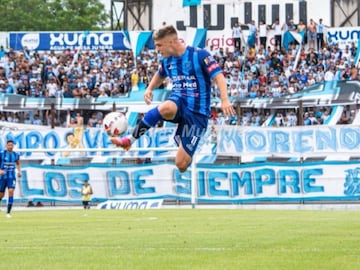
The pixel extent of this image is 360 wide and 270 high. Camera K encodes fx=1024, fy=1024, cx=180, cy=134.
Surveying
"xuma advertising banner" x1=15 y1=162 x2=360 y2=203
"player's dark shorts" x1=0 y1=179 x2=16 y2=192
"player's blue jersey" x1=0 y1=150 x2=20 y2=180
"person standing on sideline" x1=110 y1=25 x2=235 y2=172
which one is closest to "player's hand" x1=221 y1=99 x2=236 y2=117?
"person standing on sideline" x1=110 y1=25 x2=235 y2=172

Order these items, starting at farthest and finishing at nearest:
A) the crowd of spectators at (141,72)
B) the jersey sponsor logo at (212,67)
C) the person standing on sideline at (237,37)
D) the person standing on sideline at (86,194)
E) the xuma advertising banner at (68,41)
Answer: the xuma advertising banner at (68,41) < the person standing on sideline at (237,37) < the crowd of spectators at (141,72) < the person standing on sideline at (86,194) < the jersey sponsor logo at (212,67)

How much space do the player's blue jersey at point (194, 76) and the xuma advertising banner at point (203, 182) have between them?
60.0 ft

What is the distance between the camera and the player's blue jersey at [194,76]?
572 inches

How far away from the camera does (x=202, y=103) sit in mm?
14672

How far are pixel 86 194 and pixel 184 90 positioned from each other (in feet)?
64.2

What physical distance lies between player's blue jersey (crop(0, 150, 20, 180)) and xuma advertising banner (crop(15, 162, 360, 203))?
5597mm

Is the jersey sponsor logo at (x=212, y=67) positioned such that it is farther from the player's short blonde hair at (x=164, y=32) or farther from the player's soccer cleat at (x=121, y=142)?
the player's soccer cleat at (x=121, y=142)

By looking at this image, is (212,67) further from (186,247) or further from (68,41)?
(68,41)

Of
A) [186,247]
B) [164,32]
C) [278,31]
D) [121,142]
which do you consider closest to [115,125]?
[121,142]

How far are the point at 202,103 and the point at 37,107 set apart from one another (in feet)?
93.2

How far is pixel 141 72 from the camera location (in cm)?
4578

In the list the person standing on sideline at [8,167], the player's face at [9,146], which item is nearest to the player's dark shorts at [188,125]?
the player's face at [9,146]

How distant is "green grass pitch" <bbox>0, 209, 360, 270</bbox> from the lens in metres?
11.0

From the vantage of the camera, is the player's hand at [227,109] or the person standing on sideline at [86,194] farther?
the person standing on sideline at [86,194]
